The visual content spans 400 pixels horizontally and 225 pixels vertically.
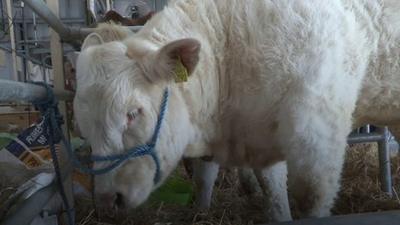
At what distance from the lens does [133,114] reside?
2.16m

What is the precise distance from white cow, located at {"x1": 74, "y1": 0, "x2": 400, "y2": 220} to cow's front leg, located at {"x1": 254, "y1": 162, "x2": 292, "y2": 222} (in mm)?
690

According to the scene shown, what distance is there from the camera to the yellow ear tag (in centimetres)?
217

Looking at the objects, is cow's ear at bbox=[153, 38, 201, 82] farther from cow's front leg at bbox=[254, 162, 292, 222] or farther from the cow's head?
cow's front leg at bbox=[254, 162, 292, 222]

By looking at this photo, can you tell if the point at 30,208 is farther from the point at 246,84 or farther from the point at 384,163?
the point at 384,163

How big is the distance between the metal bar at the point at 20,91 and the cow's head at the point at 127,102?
269mm

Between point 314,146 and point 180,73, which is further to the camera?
point 314,146

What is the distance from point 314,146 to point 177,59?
0.81 meters

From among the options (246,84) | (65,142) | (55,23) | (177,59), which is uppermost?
(55,23)

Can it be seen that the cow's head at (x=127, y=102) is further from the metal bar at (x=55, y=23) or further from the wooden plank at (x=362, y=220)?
the wooden plank at (x=362, y=220)

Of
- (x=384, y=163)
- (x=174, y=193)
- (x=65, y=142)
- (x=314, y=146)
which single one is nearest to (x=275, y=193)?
(x=174, y=193)

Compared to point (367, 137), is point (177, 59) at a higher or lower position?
higher

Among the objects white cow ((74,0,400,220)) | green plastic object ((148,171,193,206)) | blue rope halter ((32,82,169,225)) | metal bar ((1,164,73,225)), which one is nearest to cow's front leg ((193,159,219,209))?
green plastic object ((148,171,193,206))

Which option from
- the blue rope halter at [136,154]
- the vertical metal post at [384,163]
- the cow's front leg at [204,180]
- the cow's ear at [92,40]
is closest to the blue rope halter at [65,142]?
the blue rope halter at [136,154]

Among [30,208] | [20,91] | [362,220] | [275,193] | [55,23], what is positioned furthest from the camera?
[275,193]
